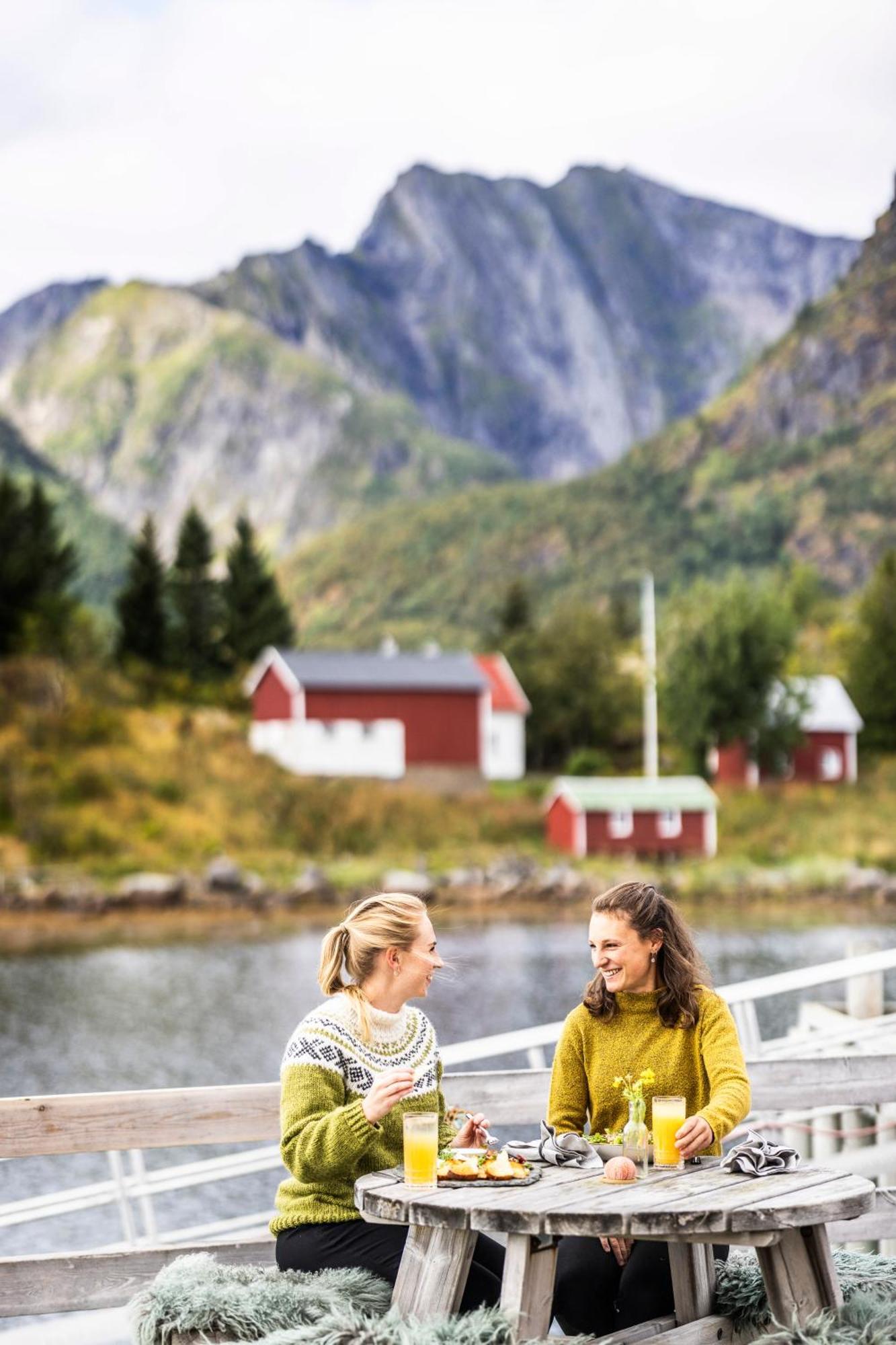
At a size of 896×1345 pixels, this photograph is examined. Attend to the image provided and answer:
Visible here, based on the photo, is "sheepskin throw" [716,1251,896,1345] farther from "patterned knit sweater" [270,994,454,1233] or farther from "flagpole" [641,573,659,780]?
"flagpole" [641,573,659,780]

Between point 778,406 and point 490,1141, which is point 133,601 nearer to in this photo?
point 490,1141

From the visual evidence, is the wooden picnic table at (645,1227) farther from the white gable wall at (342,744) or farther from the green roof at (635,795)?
the white gable wall at (342,744)

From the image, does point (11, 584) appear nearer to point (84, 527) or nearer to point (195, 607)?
point (195, 607)

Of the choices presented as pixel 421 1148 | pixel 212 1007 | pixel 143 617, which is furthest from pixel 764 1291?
pixel 143 617

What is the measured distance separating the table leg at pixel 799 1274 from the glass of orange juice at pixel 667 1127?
292 mm

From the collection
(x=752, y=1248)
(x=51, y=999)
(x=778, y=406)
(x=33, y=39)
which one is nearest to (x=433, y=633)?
(x=778, y=406)

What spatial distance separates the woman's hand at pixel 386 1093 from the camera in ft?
14.1

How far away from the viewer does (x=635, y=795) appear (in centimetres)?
5394

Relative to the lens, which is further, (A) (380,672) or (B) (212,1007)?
(A) (380,672)

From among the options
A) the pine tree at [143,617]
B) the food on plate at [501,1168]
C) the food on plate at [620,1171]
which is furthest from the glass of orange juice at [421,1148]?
the pine tree at [143,617]

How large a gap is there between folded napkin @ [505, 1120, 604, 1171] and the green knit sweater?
0.37 m

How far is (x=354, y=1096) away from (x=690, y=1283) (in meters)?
0.94

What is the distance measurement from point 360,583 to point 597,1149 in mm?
155103

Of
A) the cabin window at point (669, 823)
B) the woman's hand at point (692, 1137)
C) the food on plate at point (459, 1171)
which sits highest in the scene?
the woman's hand at point (692, 1137)
